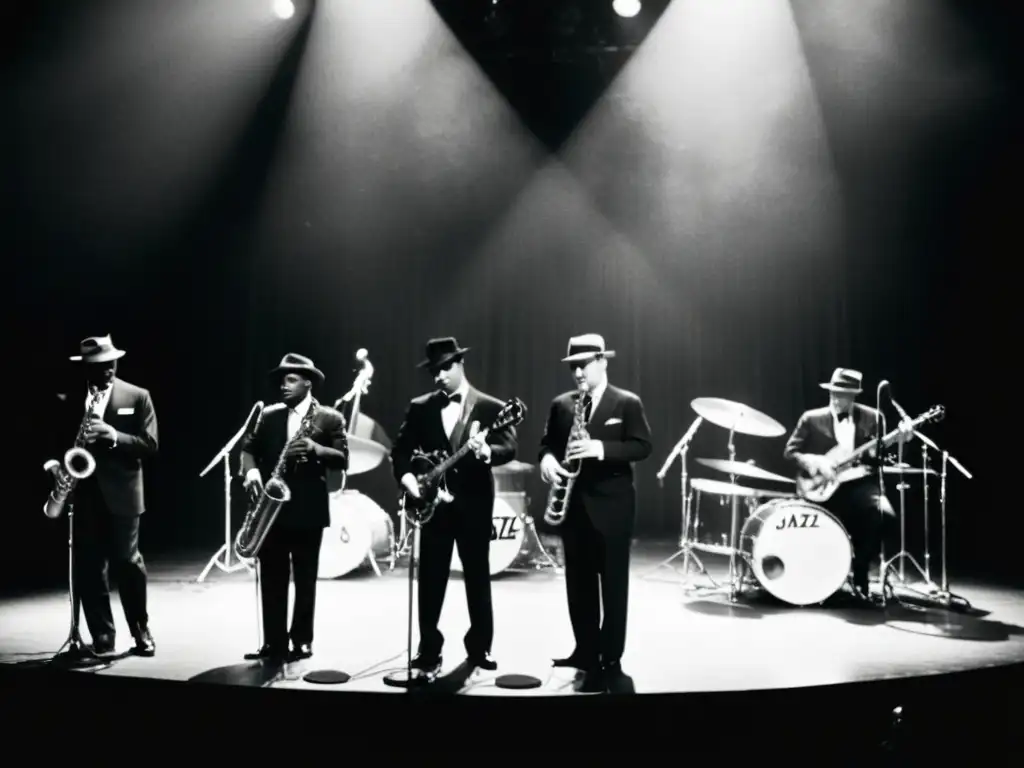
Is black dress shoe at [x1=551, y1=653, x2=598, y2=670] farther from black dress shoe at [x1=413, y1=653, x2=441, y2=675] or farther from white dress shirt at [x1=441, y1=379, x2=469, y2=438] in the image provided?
white dress shirt at [x1=441, y1=379, x2=469, y2=438]

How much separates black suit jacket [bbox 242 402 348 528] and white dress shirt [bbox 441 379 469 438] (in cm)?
63

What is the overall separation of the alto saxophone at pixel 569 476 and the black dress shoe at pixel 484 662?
30.2 inches

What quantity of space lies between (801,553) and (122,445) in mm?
4508

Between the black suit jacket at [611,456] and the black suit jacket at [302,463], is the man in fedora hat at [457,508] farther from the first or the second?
the black suit jacket at [302,463]

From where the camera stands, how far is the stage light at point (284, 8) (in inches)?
380

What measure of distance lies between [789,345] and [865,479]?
337 centimetres

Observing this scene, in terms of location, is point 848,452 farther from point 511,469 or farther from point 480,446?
point 480,446

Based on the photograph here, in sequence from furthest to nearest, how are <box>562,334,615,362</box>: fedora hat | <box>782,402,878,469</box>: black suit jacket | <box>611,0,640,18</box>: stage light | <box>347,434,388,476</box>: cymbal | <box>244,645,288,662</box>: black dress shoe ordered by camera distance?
<box>611,0,640,18</box>: stage light
<box>347,434,388,476</box>: cymbal
<box>782,402,878,469</box>: black suit jacket
<box>244,645,288,662</box>: black dress shoe
<box>562,334,615,362</box>: fedora hat

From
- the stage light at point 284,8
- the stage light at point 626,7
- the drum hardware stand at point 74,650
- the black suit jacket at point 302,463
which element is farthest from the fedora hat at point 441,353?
the stage light at point 284,8

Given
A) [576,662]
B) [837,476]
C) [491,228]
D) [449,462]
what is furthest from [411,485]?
[491,228]

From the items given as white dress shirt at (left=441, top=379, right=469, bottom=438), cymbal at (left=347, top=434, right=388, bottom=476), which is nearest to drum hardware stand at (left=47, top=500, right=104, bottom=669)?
white dress shirt at (left=441, top=379, right=469, bottom=438)

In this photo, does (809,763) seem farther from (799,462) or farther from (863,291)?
(863,291)

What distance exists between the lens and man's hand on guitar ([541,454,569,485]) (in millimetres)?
5066

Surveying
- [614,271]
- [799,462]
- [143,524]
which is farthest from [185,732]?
[614,271]
